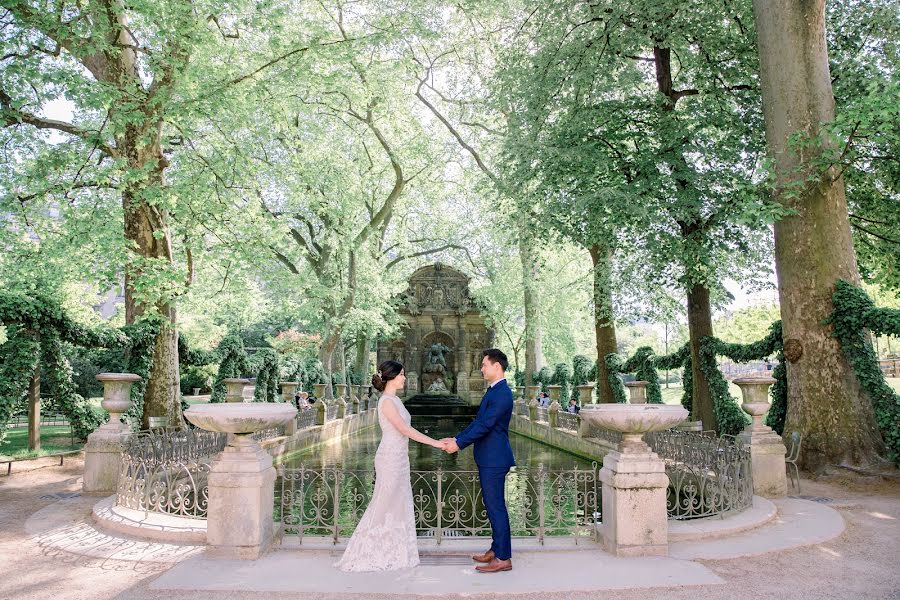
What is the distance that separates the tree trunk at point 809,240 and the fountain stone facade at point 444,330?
2584 centimetres

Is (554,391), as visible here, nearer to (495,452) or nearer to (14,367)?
(14,367)

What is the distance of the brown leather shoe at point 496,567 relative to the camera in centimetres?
539

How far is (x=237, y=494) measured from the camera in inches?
230

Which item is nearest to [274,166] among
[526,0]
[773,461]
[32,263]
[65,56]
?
[65,56]

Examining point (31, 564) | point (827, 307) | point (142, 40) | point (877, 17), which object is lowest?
point (31, 564)

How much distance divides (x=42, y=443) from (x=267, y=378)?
6.29 m

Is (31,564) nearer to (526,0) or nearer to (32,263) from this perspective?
(32,263)

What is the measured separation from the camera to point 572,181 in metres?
14.3

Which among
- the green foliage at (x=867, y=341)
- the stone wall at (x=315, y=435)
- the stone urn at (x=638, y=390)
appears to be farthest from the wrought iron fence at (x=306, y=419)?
the green foliage at (x=867, y=341)

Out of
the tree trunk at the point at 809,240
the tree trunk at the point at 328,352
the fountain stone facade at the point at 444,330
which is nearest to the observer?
the tree trunk at the point at 809,240

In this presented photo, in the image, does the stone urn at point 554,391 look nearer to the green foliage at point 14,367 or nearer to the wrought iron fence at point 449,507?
the wrought iron fence at point 449,507

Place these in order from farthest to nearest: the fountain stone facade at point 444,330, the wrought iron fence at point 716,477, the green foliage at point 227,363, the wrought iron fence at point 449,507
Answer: the fountain stone facade at point 444,330 < the green foliage at point 227,363 < the wrought iron fence at point 716,477 < the wrought iron fence at point 449,507

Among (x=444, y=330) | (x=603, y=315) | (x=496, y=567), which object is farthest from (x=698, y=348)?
(x=444, y=330)

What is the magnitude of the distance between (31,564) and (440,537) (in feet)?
13.1
